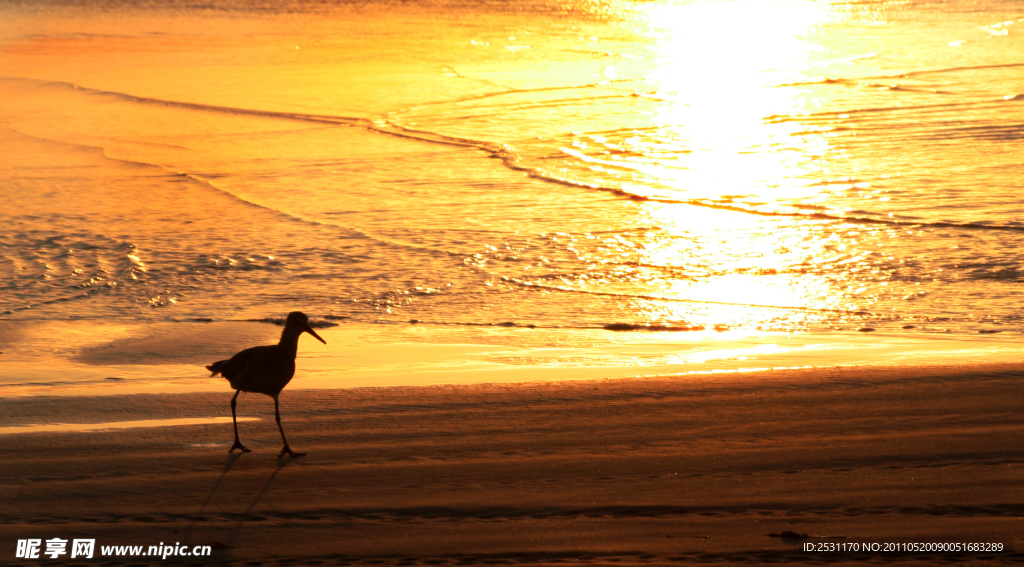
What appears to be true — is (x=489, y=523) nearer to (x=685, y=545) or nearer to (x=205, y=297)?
(x=685, y=545)

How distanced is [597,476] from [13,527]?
2193 millimetres

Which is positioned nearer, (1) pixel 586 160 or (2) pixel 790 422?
(2) pixel 790 422

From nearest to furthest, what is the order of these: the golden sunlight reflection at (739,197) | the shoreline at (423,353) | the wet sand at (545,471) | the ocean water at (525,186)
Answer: the wet sand at (545,471) → the shoreline at (423,353) → the golden sunlight reflection at (739,197) → the ocean water at (525,186)

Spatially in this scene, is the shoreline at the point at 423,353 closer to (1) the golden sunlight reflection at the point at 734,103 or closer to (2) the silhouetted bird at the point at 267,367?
(2) the silhouetted bird at the point at 267,367

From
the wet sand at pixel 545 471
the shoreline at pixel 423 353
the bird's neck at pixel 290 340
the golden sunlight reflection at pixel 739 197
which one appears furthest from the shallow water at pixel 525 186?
the bird's neck at pixel 290 340

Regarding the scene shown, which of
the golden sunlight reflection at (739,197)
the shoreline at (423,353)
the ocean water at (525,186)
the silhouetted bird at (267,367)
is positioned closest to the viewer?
the silhouetted bird at (267,367)

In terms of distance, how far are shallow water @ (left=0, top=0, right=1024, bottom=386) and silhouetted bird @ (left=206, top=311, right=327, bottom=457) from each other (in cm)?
276

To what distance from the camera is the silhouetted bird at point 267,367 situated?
455 cm

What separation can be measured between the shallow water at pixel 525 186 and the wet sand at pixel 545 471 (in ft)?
6.47

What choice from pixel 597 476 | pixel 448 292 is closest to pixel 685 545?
pixel 597 476

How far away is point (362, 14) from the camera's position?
34.7 metres

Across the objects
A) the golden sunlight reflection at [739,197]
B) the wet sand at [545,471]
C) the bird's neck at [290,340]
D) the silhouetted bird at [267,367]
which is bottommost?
the wet sand at [545,471]

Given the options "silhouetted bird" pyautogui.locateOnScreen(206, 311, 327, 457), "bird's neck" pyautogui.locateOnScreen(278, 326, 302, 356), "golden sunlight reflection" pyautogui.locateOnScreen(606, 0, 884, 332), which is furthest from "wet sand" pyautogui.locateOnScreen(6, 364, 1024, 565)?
"golden sunlight reflection" pyautogui.locateOnScreen(606, 0, 884, 332)

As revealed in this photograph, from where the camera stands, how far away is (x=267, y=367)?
4.55 metres
